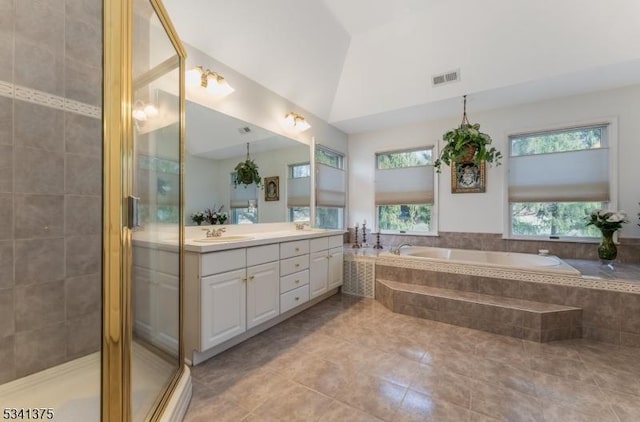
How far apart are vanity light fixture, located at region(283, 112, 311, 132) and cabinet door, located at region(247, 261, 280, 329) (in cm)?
172

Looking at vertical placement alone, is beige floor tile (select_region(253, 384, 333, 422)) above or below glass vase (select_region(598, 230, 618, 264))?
below

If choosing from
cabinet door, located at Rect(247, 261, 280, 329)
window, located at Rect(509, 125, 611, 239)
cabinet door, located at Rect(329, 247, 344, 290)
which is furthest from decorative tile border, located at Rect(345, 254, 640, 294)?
cabinet door, located at Rect(247, 261, 280, 329)

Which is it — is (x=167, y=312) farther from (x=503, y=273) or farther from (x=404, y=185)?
(x=404, y=185)

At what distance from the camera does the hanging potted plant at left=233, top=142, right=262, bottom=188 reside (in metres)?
2.64

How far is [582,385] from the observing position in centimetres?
164

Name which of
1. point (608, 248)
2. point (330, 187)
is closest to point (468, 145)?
point (608, 248)

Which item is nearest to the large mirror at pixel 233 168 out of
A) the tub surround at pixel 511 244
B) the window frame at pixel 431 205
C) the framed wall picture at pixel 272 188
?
the framed wall picture at pixel 272 188

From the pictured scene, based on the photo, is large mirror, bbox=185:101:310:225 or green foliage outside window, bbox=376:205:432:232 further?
green foliage outside window, bbox=376:205:432:232

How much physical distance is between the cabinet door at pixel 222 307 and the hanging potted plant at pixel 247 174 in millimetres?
994

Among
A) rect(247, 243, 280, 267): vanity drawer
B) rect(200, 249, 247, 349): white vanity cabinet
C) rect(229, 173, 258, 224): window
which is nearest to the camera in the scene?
rect(200, 249, 247, 349): white vanity cabinet

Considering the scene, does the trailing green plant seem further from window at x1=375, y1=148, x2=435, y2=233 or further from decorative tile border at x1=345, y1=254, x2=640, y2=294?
window at x1=375, y1=148, x2=435, y2=233

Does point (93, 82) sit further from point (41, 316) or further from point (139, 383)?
point (139, 383)

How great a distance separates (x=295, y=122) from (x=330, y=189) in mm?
1188

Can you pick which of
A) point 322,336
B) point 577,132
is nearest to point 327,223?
point 322,336
